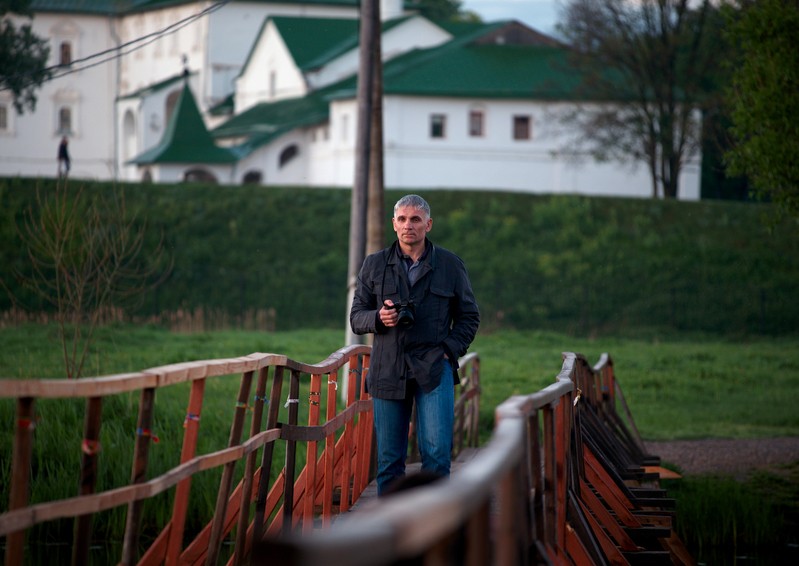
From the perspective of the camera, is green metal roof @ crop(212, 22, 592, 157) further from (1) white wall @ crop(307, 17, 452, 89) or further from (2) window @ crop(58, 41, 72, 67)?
(2) window @ crop(58, 41, 72, 67)

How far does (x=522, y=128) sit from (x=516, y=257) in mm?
17738

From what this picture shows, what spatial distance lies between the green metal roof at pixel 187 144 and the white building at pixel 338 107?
0.08 metres

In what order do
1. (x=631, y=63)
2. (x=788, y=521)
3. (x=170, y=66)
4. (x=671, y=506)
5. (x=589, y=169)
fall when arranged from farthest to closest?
1. (x=170, y=66)
2. (x=589, y=169)
3. (x=631, y=63)
4. (x=788, y=521)
5. (x=671, y=506)

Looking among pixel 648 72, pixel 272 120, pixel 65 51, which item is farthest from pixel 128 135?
pixel 648 72

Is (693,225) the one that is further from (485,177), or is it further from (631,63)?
(485,177)

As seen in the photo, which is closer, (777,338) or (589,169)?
(777,338)

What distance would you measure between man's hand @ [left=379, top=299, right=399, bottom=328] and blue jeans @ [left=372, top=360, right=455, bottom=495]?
1.51 feet

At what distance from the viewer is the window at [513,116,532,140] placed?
64500mm

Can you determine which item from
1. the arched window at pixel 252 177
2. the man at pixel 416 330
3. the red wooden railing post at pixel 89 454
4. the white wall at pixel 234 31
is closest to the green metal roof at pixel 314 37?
the white wall at pixel 234 31

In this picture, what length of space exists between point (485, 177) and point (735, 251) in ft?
57.9

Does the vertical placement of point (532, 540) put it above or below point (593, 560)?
above

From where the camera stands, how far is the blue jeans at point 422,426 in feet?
27.1

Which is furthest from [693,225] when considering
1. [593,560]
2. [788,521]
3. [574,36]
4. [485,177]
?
[593,560]

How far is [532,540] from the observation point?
20.2ft
